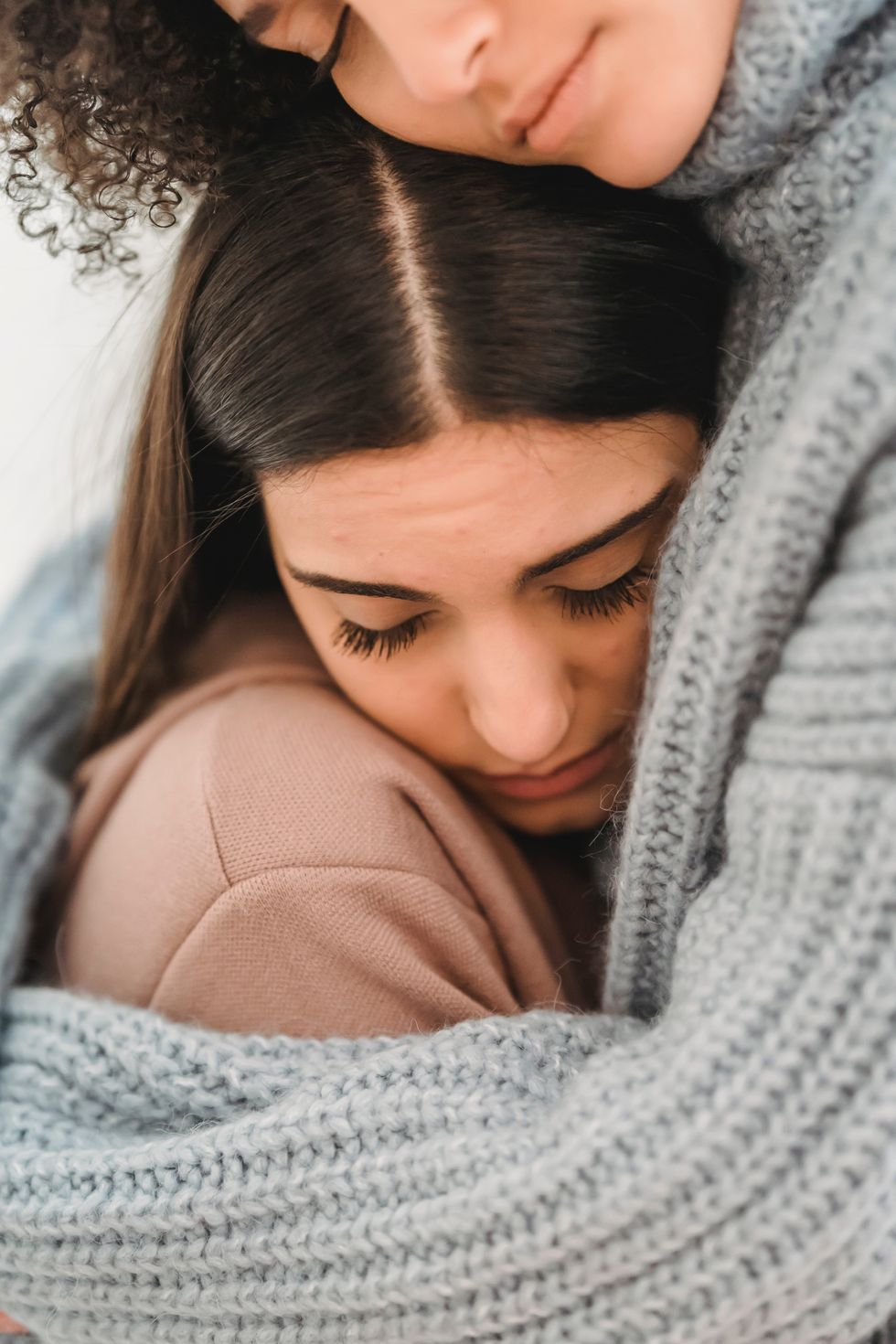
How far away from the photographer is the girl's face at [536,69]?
56 centimetres

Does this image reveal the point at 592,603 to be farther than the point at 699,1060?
Yes

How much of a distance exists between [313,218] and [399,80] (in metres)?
0.10

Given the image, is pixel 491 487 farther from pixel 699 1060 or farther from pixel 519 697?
pixel 699 1060

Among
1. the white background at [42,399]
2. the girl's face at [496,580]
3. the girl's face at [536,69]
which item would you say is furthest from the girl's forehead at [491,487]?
the white background at [42,399]

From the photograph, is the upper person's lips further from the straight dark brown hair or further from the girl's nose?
the girl's nose

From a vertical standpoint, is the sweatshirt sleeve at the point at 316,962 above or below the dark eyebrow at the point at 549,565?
below

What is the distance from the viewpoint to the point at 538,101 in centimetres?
60

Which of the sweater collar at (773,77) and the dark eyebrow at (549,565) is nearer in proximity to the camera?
the sweater collar at (773,77)

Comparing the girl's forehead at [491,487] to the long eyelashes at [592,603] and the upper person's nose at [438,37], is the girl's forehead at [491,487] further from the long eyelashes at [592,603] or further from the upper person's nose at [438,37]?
the upper person's nose at [438,37]

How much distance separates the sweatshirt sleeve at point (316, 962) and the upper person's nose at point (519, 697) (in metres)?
0.11

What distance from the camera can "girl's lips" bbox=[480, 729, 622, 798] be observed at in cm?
87

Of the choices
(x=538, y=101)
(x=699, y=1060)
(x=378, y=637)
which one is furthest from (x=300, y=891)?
(x=538, y=101)

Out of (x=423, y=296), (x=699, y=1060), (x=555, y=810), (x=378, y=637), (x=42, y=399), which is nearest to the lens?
(x=699, y=1060)

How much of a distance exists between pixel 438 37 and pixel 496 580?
0.29m
